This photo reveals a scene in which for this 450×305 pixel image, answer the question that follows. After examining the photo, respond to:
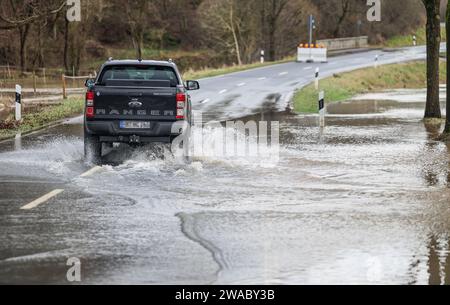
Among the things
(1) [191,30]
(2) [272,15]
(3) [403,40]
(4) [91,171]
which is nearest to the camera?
(4) [91,171]

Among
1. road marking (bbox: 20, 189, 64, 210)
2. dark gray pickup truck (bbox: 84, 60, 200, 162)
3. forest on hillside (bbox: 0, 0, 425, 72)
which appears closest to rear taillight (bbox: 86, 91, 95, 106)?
dark gray pickup truck (bbox: 84, 60, 200, 162)

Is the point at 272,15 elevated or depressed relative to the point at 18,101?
elevated

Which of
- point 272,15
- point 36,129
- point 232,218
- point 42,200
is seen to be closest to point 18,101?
point 36,129

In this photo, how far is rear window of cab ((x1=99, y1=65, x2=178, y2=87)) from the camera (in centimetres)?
1603

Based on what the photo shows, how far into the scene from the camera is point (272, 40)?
72312 mm

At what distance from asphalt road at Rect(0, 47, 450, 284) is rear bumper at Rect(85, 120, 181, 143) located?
43cm

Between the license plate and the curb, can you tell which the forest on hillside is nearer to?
the curb

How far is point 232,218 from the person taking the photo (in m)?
10.2

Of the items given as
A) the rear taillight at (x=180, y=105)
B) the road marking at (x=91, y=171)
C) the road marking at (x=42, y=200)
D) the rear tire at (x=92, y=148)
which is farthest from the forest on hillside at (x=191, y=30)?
the road marking at (x=42, y=200)

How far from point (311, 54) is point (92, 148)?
4533 cm

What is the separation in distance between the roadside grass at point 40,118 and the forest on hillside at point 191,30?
30.1m

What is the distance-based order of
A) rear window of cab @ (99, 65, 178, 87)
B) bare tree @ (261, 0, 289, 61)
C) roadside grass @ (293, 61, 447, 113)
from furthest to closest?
bare tree @ (261, 0, 289, 61) → roadside grass @ (293, 61, 447, 113) → rear window of cab @ (99, 65, 178, 87)

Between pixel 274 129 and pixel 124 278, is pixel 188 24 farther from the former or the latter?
pixel 124 278

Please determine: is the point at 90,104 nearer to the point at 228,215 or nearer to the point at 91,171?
the point at 91,171
